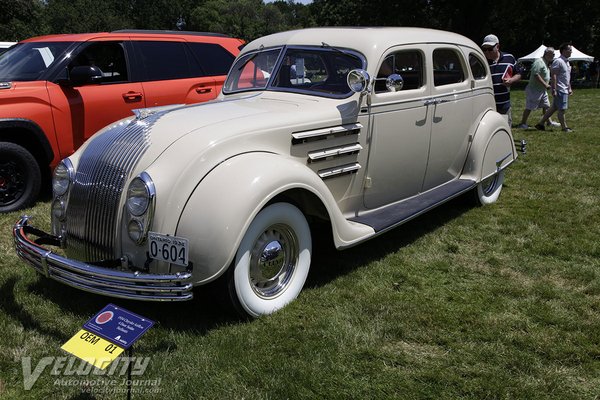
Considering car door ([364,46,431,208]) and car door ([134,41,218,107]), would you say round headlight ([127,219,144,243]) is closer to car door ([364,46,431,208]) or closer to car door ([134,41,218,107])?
car door ([364,46,431,208])

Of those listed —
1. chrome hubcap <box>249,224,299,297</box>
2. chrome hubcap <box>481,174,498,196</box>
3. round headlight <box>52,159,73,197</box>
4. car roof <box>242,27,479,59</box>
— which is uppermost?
car roof <box>242,27,479,59</box>

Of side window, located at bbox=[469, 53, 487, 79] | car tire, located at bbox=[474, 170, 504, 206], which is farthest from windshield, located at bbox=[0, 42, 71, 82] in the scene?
car tire, located at bbox=[474, 170, 504, 206]

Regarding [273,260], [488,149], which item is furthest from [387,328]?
[488,149]

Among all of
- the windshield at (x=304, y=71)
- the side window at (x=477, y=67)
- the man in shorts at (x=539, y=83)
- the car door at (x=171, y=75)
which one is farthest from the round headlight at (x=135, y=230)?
the man in shorts at (x=539, y=83)

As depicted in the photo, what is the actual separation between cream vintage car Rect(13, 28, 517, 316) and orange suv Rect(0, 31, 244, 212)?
1894mm

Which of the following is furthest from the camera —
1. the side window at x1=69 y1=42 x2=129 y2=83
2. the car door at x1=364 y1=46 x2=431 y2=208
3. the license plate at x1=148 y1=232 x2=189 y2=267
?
the side window at x1=69 y1=42 x2=129 y2=83

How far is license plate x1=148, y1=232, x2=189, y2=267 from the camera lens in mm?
2824

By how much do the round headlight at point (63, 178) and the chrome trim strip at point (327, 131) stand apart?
1514mm

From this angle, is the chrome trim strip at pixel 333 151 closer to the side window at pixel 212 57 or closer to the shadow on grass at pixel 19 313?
the shadow on grass at pixel 19 313

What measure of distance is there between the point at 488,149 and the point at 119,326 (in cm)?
427

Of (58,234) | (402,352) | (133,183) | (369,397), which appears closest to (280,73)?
(133,183)

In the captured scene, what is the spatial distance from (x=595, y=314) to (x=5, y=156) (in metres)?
5.40

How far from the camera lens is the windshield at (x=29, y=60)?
5750 mm

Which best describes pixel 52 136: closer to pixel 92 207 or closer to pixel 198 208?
pixel 92 207
